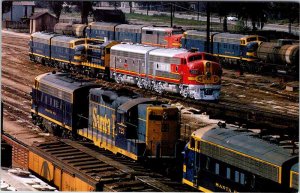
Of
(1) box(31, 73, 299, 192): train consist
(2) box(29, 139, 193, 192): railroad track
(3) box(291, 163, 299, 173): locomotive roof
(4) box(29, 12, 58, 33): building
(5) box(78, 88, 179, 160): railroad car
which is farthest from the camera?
(4) box(29, 12, 58, 33): building

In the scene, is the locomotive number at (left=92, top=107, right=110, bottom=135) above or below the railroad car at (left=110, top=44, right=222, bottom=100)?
below

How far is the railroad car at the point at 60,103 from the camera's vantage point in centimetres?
3475

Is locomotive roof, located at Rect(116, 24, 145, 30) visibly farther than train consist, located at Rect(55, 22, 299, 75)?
Yes

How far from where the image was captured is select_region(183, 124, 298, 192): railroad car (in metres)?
19.9

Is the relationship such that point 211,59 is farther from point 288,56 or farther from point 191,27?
point 191,27

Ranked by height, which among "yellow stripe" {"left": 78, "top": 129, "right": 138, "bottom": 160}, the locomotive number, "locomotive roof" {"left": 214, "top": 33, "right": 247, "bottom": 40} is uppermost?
"locomotive roof" {"left": 214, "top": 33, "right": 247, "bottom": 40}

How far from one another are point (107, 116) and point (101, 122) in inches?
32.5

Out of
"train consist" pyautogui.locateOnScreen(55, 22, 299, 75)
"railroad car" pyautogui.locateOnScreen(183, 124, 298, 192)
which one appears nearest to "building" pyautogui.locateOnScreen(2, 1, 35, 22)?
"train consist" pyautogui.locateOnScreen(55, 22, 299, 75)

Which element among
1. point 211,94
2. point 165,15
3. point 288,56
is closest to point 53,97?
point 211,94

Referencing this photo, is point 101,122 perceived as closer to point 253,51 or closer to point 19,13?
point 253,51

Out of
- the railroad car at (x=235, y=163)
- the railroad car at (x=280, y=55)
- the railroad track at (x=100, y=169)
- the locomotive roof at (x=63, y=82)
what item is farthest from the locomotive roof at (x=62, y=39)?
the railroad car at (x=235, y=163)

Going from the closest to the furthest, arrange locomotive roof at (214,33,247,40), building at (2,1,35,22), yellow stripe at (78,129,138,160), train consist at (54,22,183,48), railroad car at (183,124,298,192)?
railroad car at (183,124,298,192), yellow stripe at (78,129,138,160), locomotive roof at (214,33,247,40), train consist at (54,22,183,48), building at (2,1,35,22)

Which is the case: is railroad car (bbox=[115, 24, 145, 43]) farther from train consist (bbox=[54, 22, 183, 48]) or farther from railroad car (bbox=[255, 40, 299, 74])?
railroad car (bbox=[255, 40, 299, 74])

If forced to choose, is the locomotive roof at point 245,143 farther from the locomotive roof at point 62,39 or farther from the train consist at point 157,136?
the locomotive roof at point 62,39
